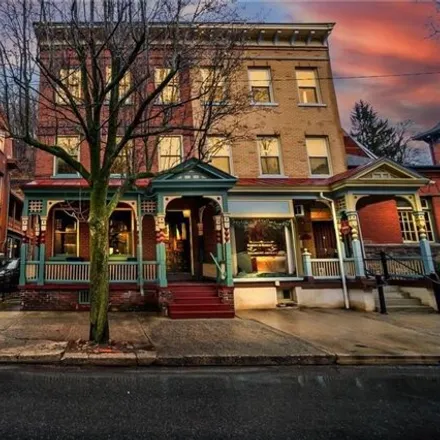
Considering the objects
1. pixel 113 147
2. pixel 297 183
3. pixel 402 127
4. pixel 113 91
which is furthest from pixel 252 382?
pixel 402 127

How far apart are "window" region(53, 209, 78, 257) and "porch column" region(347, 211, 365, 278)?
10425 mm

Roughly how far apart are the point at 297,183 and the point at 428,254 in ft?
17.9

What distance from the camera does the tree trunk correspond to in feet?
22.4

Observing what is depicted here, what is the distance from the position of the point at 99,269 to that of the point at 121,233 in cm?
665

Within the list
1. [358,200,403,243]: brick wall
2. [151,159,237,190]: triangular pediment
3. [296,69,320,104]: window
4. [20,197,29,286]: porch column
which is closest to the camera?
[20,197,29,286]: porch column

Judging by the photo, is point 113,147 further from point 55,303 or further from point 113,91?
point 55,303

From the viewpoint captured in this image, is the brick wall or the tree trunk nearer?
the tree trunk

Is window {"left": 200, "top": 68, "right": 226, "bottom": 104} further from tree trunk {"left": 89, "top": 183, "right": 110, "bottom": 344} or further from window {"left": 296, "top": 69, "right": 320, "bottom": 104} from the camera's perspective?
window {"left": 296, "top": 69, "right": 320, "bottom": 104}

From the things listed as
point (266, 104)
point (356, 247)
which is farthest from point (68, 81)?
point (356, 247)

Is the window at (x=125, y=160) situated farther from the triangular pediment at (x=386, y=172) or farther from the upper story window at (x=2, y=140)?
the triangular pediment at (x=386, y=172)

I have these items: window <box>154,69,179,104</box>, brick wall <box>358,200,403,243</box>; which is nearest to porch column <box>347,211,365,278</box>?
brick wall <box>358,200,403,243</box>

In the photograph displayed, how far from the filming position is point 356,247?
12.5 metres

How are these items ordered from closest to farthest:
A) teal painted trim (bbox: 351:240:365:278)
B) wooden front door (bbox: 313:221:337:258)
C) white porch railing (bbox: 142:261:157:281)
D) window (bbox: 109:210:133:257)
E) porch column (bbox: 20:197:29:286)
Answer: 1. porch column (bbox: 20:197:29:286)
2. white porch railing (bbox: 142:261:157:281)
3. teal painted trim (bbox: 351:240:365:278)
4. window (bbox: 109:210:133:257)
5. wooden front door (bbox: 313:221:337:258)

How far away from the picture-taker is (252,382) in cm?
530
